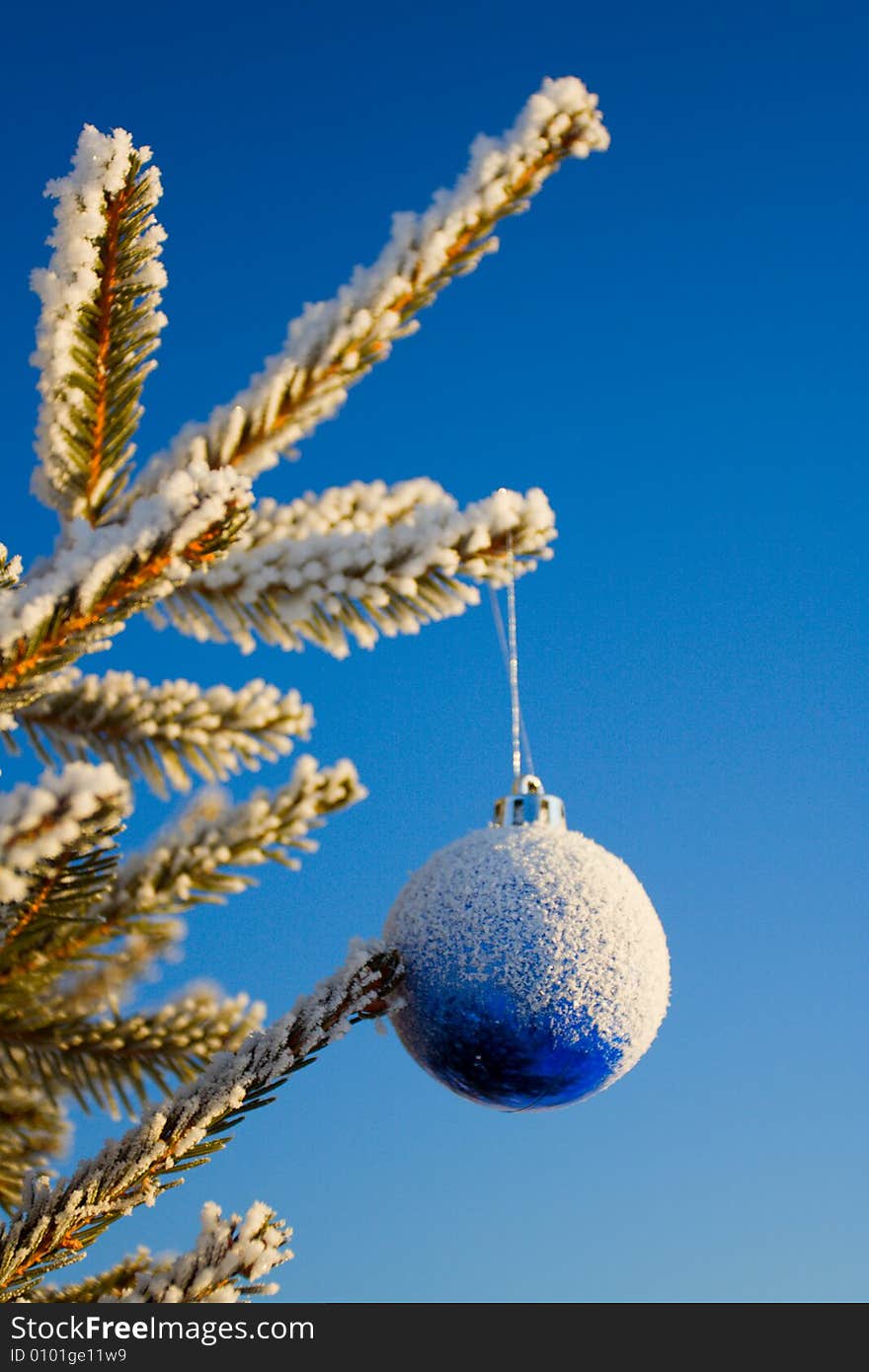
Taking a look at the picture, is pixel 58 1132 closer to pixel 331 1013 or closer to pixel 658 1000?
pixel 331 1013

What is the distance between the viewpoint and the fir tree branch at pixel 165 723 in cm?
296

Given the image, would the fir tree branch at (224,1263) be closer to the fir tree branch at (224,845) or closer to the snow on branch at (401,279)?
the fir tree branch at (224,845)

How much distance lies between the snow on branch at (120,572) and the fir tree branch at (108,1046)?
141 cm

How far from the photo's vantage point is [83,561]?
83.8 inches

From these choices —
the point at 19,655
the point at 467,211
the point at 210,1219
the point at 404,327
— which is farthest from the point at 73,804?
the point at 210,1219

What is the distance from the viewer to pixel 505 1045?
10.1 ft

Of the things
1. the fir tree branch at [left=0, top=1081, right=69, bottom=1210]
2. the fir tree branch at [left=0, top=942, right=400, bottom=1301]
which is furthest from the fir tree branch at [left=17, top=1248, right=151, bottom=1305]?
the fir tree branch at [left=0, top=942, right=400, bottom=1301]

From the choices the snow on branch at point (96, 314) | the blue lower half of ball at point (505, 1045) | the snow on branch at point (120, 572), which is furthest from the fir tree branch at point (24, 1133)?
the snow on branch at point (96, 314)

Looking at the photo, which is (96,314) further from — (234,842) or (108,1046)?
(108,1046)

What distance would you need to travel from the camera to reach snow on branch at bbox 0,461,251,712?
2.08 metres

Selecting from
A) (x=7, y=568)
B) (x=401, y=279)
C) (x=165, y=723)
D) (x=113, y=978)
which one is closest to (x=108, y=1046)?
(x=113, y=978)

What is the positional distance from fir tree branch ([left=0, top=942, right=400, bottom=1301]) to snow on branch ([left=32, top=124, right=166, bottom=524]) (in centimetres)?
143

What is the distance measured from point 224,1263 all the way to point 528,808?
1.54 m
